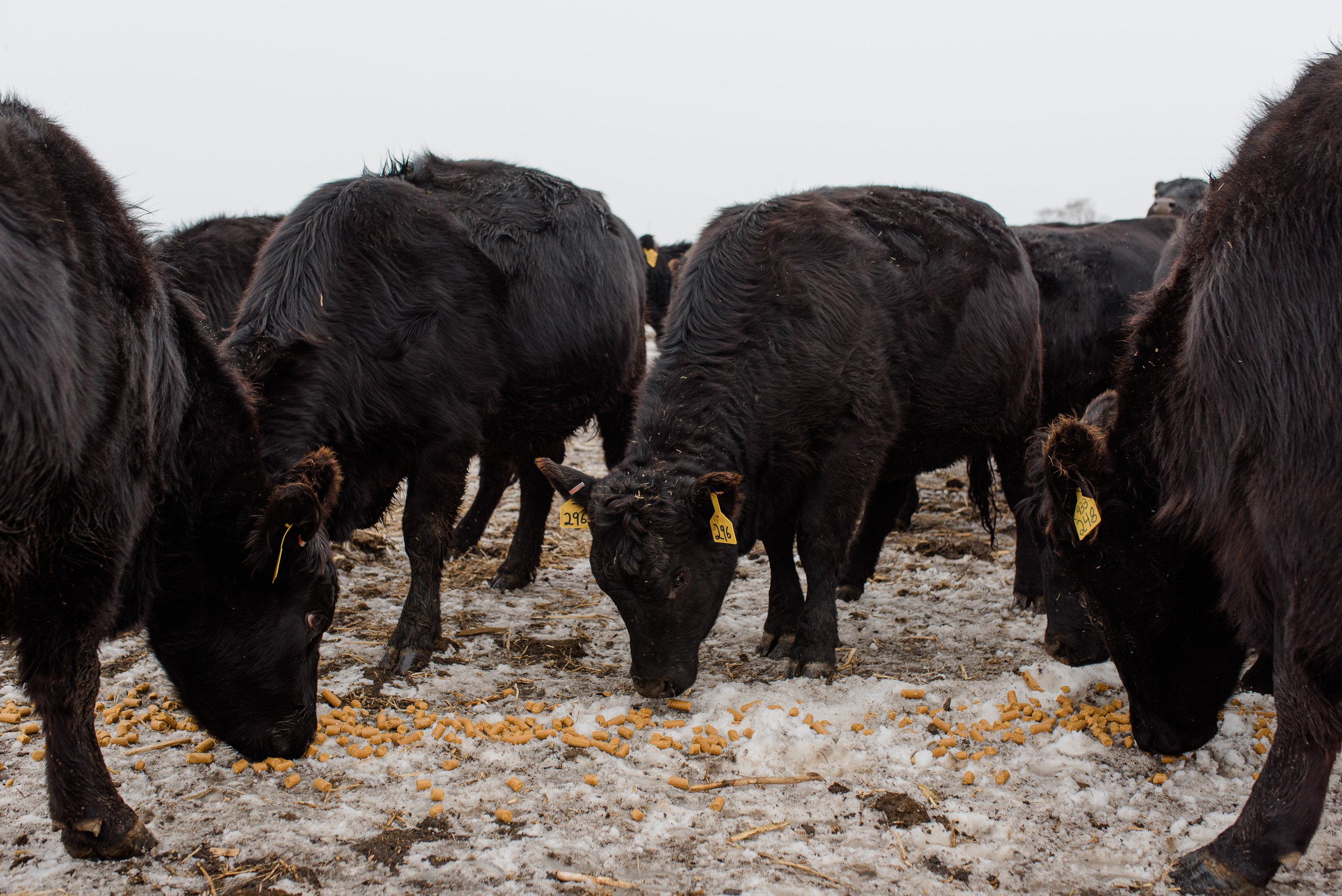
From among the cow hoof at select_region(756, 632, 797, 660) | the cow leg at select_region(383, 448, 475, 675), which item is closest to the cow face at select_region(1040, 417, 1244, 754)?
the cow hoof at select_region(756, 632, 797, 660)

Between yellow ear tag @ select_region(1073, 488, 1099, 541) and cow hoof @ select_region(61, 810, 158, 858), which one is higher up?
yellow ear tag @ select_region(1073, 488, 1099, 541)

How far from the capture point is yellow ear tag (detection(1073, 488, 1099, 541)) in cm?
359

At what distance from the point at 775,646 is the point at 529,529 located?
2.25 metres

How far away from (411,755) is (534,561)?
2.99m

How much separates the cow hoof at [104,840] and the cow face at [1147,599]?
347 centimetres

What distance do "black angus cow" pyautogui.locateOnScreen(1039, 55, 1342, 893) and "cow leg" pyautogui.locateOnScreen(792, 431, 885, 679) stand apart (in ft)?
4.72

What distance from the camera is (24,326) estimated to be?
268 cm

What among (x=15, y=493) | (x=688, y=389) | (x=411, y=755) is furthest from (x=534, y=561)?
(x=15, y=493)

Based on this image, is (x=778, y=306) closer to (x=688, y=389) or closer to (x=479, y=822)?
(x=688, y=389)

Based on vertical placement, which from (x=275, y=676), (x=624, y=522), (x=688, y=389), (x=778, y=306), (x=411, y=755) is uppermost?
(x=778, y=306)

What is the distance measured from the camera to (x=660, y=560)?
4.42 m

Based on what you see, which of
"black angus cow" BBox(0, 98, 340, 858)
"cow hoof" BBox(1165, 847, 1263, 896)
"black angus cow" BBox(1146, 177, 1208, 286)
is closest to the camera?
"black angus cow" BBox(0, 98, 340, 858)

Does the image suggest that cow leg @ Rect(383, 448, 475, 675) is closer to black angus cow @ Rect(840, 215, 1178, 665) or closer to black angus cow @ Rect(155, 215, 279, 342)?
black angus cow @ Rect(155, 215, 279, 342)

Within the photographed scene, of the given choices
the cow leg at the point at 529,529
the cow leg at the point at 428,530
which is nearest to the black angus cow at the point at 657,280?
the cow leg at the point at 529,529
